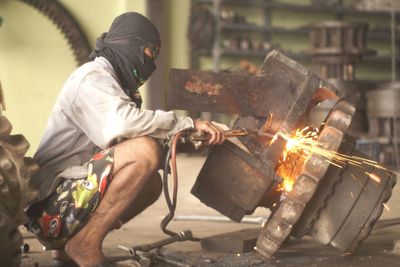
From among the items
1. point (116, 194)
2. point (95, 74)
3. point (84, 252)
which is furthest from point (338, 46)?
point (84, 252)

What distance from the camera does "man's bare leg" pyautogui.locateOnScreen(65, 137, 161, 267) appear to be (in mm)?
3178

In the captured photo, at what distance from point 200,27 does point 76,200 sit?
5.42 m

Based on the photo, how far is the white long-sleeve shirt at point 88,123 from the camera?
3193mm

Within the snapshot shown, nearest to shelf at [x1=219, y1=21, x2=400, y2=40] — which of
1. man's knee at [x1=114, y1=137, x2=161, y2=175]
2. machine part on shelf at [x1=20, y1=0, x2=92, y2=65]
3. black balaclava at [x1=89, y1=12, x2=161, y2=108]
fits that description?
machine part on shelf at [x1=20, y1=0, x2=92, y2=65]

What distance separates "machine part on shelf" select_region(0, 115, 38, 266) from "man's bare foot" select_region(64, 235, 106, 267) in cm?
27

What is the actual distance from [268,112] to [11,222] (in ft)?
4.69

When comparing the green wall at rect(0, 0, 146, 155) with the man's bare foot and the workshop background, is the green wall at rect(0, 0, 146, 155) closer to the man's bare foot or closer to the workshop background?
the workshop background

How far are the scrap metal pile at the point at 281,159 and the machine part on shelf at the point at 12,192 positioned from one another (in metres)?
0.90

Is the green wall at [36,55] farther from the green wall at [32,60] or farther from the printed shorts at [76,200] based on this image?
the printed shorts at [76,200]

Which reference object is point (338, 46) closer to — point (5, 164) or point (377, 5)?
point (377, 5)

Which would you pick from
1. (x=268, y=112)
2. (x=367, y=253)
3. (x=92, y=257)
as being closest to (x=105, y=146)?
(x=92, y=257)

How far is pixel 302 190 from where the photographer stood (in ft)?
11.1

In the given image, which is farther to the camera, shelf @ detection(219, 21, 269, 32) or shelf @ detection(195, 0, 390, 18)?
shelf @ detection(195, 0, 390, 18)

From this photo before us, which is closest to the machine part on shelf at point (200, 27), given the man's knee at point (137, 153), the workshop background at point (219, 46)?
the workshop background at point (219, 46)
